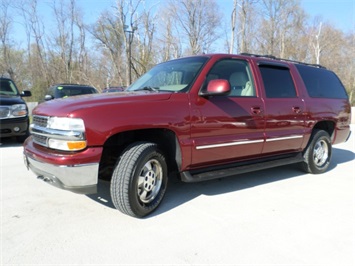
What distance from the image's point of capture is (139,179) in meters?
3.18

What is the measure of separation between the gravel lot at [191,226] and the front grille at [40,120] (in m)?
0.99

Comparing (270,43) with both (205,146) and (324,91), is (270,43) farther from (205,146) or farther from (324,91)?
(205,146)

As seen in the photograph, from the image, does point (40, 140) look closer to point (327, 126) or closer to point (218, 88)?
point (218, 88)

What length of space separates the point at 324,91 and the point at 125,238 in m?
4.47

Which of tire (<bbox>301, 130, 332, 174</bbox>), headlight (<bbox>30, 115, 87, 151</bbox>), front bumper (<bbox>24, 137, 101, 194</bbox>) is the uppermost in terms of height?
headlight (<bbox>30, 115, 87, 151</bbox>)

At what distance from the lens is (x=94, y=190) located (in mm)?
2928

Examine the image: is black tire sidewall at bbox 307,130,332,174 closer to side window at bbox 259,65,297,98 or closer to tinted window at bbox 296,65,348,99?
tinted window at bbox 296,65,348,99

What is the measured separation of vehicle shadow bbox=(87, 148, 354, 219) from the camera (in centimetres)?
368

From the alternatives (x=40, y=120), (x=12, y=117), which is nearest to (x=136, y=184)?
(x=40, y=120)

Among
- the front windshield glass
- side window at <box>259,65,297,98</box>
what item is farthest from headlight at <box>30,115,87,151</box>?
side window at <box>259,65,297,98</box>

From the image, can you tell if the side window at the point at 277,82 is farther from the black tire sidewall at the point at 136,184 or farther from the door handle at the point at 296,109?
the black tire sidewall at the point at 136,184

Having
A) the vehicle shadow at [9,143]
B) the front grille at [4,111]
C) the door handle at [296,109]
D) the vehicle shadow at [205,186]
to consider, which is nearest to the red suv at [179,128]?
the door handle at [296,109]

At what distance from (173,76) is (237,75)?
933mm

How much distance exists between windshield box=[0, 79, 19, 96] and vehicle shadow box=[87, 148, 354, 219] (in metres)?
5.32
